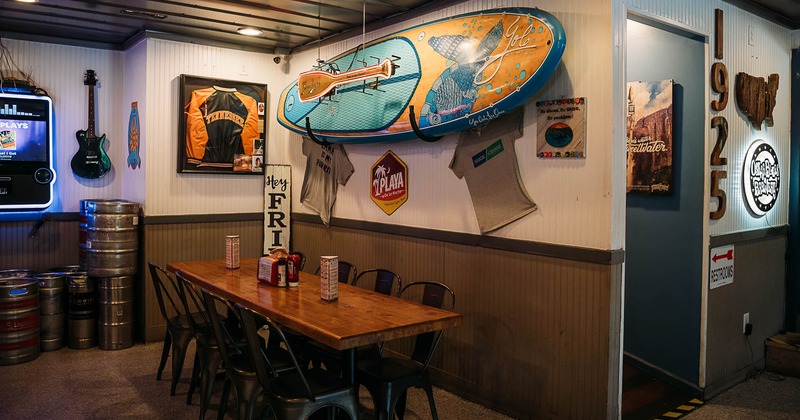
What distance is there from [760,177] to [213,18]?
4.71m

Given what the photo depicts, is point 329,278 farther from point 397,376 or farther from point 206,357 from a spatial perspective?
point 206,357

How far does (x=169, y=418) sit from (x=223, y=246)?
8.05 feet

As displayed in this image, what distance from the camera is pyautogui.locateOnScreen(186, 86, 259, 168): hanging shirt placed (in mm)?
5895

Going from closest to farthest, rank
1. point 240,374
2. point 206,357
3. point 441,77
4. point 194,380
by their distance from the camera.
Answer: point 240,374
point 206,357
point 194,380
point 441,77

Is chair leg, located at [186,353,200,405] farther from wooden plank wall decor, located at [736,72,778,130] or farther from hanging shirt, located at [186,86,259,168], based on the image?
wooden plank wall decor, located at [736,72,778,130]

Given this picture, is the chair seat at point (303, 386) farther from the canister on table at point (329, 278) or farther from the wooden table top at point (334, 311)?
the canister on table at point (329, 278)

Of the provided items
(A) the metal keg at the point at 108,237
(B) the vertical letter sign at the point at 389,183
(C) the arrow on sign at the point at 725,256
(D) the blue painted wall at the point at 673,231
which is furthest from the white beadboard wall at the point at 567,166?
(A) the metal keg at the point at 108,237

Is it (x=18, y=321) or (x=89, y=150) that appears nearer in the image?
(x=18, y=321)

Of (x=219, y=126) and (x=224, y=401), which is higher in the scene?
(x=219, y=126)

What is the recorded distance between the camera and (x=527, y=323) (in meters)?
3.98

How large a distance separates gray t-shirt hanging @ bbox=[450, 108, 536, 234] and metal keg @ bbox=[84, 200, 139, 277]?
3154 millimetres

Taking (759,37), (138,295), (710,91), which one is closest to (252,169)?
(138,295)

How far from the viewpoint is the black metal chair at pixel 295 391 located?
9.55 ft

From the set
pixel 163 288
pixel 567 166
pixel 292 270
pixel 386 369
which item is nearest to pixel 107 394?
pixel 163 288
